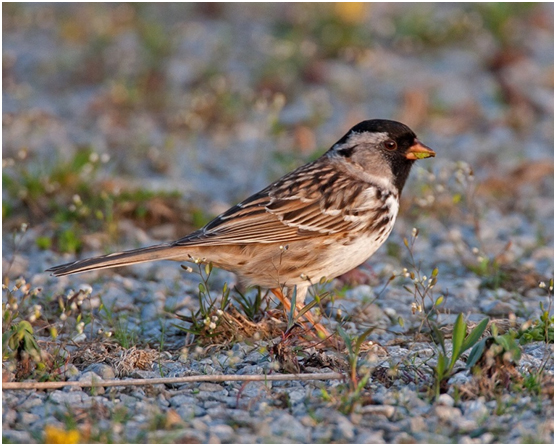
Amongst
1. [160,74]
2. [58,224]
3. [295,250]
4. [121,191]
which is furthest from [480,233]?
[160,74]

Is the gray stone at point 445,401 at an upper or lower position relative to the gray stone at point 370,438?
upper

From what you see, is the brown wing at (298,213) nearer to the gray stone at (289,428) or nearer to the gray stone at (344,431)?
the gray stone at (289,428)

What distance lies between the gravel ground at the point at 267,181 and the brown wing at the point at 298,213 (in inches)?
19.6

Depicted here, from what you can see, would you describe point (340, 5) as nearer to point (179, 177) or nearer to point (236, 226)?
point (179, 177)

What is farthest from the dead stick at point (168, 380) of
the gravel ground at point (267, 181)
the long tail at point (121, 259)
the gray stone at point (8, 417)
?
the long tail at point (121, 259)

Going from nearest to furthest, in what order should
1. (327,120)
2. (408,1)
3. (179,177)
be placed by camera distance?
(179,177) → (327,120) → (408,1)

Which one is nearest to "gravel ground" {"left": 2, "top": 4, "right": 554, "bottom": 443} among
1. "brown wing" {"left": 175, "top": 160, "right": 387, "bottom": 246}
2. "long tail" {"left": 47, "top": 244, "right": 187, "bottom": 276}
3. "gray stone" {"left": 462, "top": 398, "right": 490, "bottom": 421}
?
"gray stone" {"left": 462, "top": 398, "right": 490, "bottom": 421}

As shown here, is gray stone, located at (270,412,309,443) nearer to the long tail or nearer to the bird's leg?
the bird's leg

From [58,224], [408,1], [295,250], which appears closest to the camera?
[295,250]

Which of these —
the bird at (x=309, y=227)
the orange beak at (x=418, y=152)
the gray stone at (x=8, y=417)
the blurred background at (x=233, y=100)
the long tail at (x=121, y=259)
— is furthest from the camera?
the blurred background at (x=233, y=100)

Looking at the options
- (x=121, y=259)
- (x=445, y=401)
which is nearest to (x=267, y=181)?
(x=121, y=259)

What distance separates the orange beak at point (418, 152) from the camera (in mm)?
6192

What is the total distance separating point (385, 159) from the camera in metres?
6.24

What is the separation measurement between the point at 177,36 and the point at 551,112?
4770 millimetres
